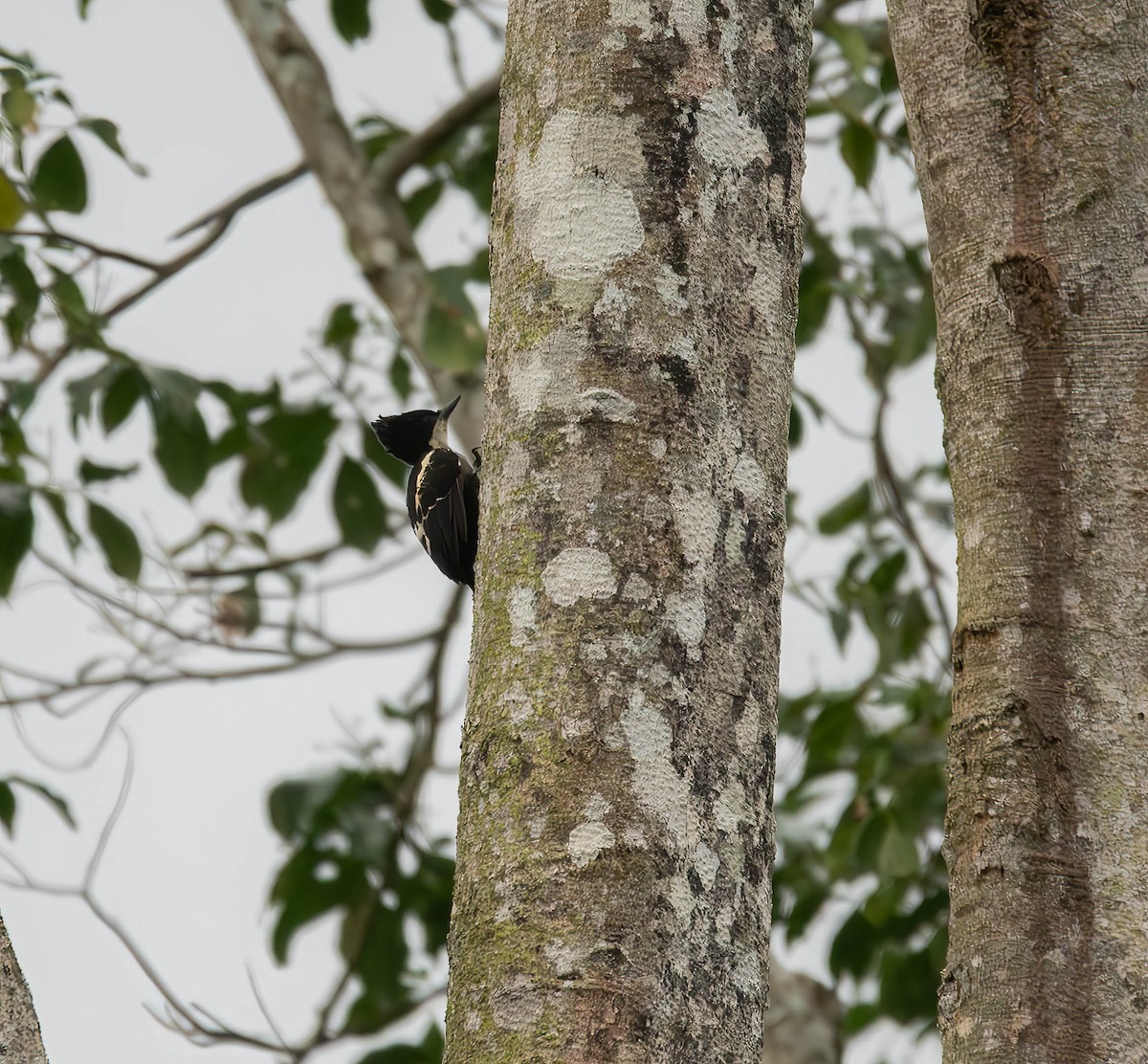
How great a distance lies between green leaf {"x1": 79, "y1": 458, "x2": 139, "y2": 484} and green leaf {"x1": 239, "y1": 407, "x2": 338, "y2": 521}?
714mm

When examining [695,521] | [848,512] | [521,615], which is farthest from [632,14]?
[848,512]

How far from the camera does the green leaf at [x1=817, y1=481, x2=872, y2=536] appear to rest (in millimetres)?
5848

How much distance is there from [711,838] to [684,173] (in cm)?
73

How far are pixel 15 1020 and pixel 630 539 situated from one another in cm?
74

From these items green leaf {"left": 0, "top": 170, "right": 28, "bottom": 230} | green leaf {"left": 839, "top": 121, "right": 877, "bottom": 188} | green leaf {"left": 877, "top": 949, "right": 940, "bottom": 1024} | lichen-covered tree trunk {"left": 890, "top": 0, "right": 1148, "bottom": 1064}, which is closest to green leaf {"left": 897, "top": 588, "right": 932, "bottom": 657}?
green leaf {"left": 877, "top": 949, "right": 940, "bottom": 1024}

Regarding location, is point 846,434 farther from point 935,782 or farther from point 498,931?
point 498,931

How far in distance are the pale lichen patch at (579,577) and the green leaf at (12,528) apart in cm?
262

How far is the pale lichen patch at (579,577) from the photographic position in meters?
A: 1.56

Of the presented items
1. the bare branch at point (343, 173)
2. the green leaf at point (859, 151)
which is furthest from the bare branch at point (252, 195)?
the green leaf at point (859, 151)

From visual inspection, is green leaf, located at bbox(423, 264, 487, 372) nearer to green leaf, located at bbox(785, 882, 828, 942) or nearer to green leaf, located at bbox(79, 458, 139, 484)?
green leaf, located at bbox(79, 458, 139, 484)

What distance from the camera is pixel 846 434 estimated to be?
17.3 feet

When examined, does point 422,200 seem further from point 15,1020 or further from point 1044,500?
point 15,1020

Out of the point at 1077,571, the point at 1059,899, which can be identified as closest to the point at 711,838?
the point at 1059,899

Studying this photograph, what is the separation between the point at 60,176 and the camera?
12.8 feet
